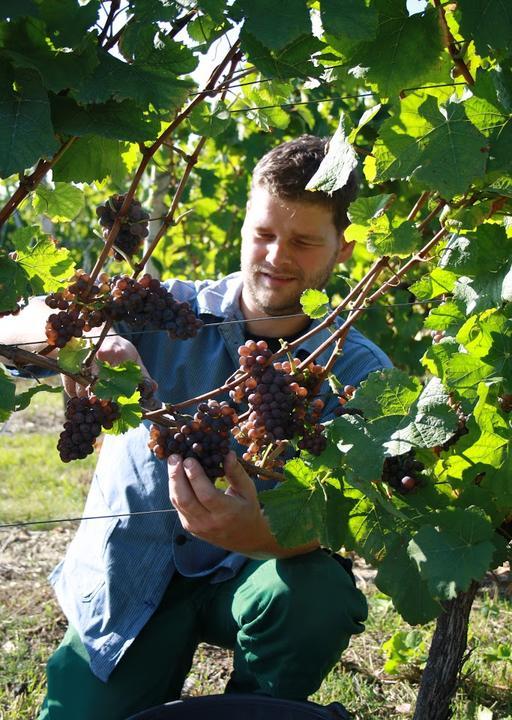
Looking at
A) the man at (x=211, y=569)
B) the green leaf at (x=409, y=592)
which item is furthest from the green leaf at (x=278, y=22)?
the man at (x=211, y=569)

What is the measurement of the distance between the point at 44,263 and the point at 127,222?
17 centimetres

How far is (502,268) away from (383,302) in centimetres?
343

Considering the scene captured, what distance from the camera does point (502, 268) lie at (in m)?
1.50

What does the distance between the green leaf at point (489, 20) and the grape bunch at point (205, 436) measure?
2.43 feet

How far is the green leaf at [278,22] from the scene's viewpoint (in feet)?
4.24

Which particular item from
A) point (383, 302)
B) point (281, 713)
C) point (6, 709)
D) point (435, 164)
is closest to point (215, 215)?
point (383, 302)

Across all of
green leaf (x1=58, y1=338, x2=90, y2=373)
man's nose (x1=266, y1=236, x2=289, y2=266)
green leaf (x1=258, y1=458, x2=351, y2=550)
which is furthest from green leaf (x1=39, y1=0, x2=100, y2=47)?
man's nose (x1=266, y1=236, x2=289, y2=266)

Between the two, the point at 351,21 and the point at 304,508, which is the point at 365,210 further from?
the point at 304,508

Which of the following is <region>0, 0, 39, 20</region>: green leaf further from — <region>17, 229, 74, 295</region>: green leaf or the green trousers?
the green trousers

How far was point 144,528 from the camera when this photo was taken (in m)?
2.49

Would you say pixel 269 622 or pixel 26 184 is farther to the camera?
pixel 269 622

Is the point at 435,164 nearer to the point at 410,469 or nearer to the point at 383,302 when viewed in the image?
the point at 410,469

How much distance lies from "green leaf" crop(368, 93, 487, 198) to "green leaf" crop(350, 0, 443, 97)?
0.08 m

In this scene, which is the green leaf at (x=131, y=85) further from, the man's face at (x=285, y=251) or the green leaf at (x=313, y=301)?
the man's face at (x=285, y=251)
